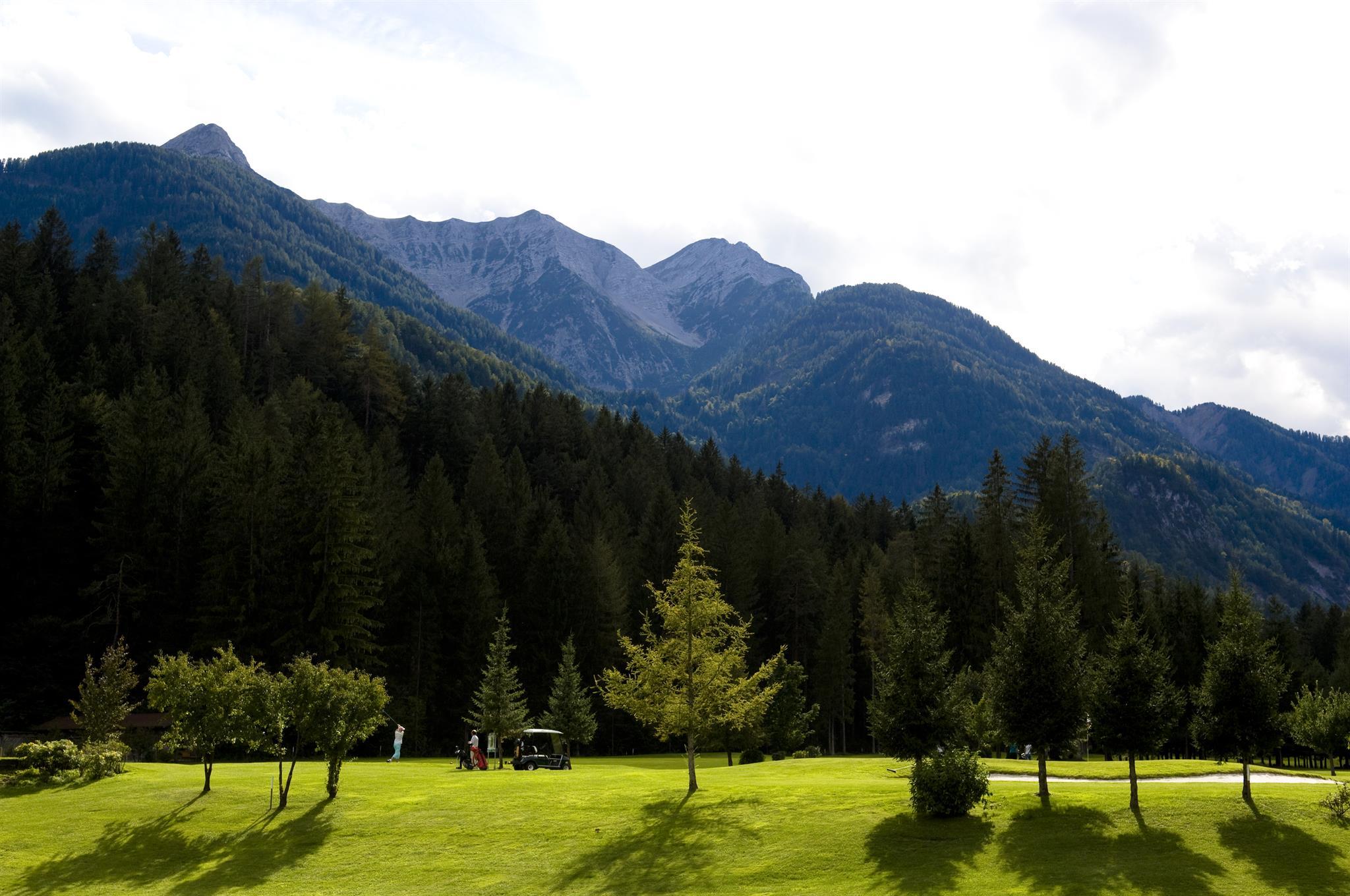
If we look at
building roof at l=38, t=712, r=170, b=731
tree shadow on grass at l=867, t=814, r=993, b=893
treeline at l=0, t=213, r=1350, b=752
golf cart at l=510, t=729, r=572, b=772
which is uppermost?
treeline at l=0, t=213, r=1350, b=752

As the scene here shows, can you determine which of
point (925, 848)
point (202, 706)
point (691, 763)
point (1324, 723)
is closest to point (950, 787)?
point (925, 848)

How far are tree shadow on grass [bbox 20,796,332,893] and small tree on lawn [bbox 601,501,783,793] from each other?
13403 millimetres

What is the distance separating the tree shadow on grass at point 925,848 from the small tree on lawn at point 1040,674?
405 cm

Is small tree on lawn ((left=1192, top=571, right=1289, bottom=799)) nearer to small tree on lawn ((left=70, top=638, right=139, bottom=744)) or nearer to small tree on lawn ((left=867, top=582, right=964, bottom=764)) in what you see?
small tree on lawn ((left=867, top=582, right=964, bottom=764))

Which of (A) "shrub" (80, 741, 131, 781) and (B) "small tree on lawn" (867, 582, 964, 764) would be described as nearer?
(B) "small tree on lawn" (867, 582, 964, 764)

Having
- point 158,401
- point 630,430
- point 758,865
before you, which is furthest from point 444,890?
point 630,430

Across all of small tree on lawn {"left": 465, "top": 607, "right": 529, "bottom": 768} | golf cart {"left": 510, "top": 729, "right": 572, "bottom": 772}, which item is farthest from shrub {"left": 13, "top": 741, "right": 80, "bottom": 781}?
small tree on lawn {"left": 465, "top": 607, "right": 529, "bottom": 768}

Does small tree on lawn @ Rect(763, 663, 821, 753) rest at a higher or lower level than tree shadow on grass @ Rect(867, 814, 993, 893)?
higher

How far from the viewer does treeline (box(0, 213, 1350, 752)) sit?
70.0 m

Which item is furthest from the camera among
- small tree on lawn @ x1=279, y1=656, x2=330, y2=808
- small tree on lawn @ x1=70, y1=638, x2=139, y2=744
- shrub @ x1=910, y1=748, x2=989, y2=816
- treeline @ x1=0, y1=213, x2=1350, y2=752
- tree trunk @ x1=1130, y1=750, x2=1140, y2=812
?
treeline @ x1=0, y1=213, x2=1350, y2=752

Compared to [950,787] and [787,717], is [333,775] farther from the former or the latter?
[787,717]

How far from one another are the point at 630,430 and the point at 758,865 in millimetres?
123965

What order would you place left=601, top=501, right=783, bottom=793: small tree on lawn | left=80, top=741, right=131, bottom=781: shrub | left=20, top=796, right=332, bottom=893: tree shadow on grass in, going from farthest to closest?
1. left=601, top=501, right=783, bottom=793: small tree on lawn
2. left=80, top=741, right=131, bottom=781: shrub
3. left=20, top=796, right=332, bottom=893: tree shadow on grass

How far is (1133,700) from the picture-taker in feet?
113
